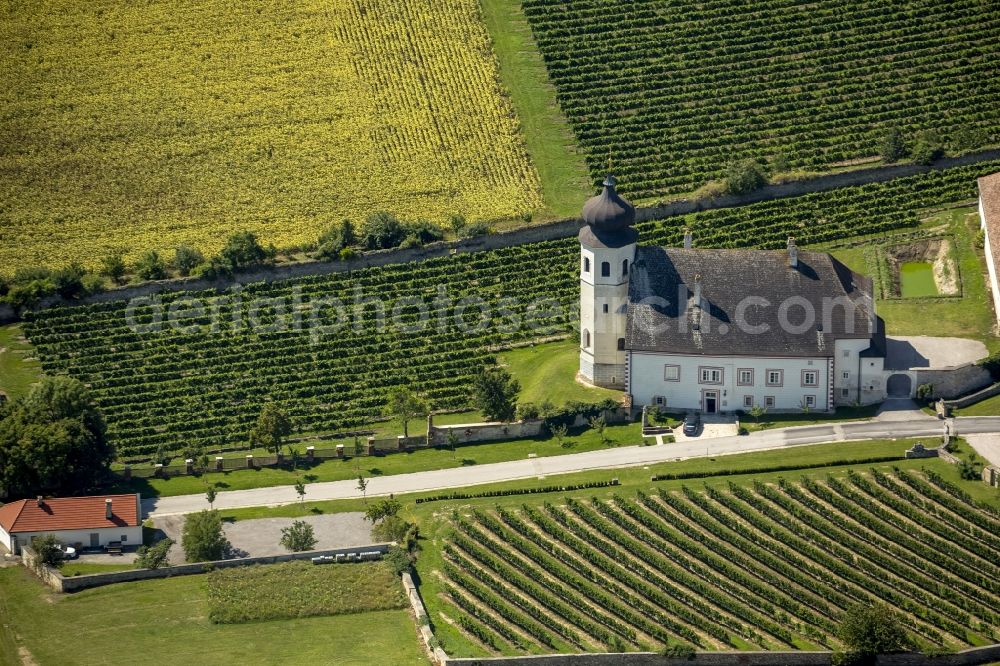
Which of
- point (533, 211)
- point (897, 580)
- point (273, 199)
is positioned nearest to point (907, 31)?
point (533, 211)

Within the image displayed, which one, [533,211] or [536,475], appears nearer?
[536,475]

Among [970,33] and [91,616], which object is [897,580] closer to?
[91,616]

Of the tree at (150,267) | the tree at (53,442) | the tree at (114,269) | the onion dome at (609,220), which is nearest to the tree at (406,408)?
the onion dome at (609,220)

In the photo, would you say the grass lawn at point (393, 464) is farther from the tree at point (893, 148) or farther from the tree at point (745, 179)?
the tree at point (893, 148)

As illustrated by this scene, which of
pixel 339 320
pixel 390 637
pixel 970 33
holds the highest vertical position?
pixel 970 33

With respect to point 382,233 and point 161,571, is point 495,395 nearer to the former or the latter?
point 382,233
